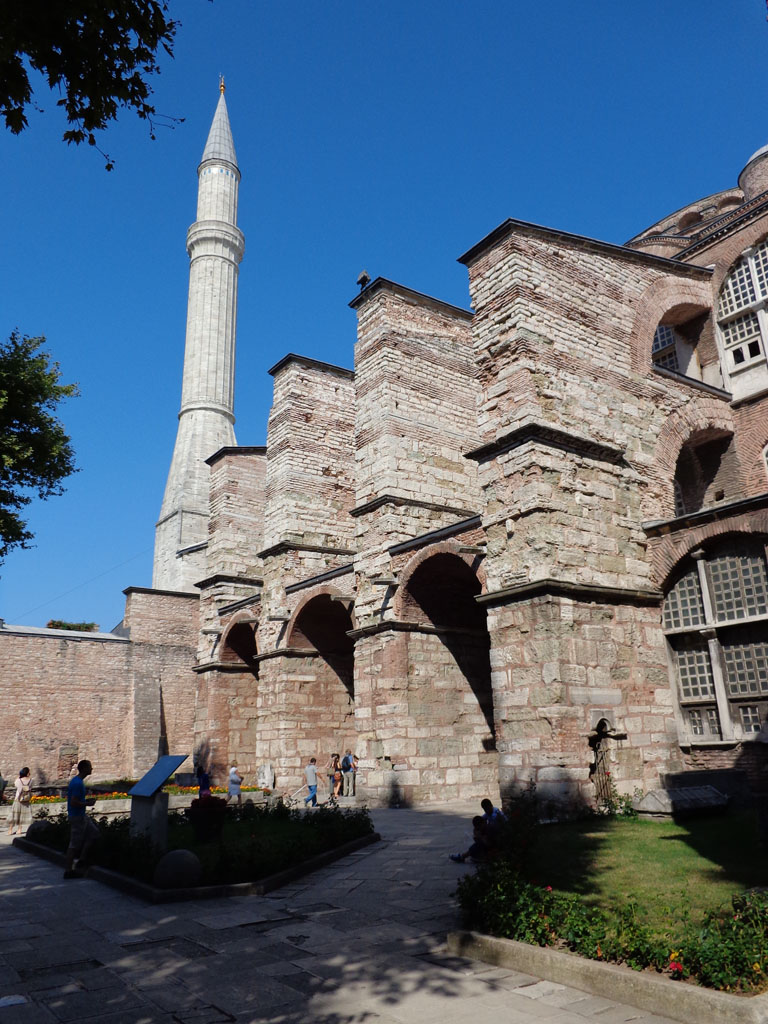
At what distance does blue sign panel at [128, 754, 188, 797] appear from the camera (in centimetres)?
858

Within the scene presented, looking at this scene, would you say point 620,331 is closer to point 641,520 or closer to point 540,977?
point 641,520

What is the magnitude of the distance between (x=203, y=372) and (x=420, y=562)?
107ft

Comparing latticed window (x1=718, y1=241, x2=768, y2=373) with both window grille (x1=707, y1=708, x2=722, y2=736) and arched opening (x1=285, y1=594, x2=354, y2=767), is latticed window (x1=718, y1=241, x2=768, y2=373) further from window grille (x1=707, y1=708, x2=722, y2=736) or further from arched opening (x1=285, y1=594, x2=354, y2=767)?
arched opening (x1=285, y1=594, x2=354, y2=767)

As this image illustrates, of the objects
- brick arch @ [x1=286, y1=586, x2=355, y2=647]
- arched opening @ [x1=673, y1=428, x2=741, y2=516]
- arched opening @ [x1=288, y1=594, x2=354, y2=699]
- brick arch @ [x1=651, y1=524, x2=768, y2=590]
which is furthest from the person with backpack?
arched opening @ [x1=673, y1=428, x2=741, y2=516]

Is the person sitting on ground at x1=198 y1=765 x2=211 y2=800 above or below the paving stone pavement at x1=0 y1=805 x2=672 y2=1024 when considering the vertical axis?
above

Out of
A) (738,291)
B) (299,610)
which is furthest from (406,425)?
(738,291)

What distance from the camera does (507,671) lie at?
10.3m

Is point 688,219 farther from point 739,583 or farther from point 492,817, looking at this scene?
point 492,817

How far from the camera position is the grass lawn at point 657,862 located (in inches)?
212

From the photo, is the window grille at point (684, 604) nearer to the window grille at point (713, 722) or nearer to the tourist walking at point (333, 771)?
the window grille at point (713, 722)

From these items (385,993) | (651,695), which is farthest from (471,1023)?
(651,695)

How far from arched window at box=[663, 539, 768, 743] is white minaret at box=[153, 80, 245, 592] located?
98.3ft

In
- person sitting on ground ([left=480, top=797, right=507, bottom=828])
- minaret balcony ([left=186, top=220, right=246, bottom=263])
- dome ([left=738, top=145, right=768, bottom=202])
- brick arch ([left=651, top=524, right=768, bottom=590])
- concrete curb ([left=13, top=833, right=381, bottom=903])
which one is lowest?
concrete curb ([left=13, top=833, right=381, bottom=903])

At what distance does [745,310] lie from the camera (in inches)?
575
